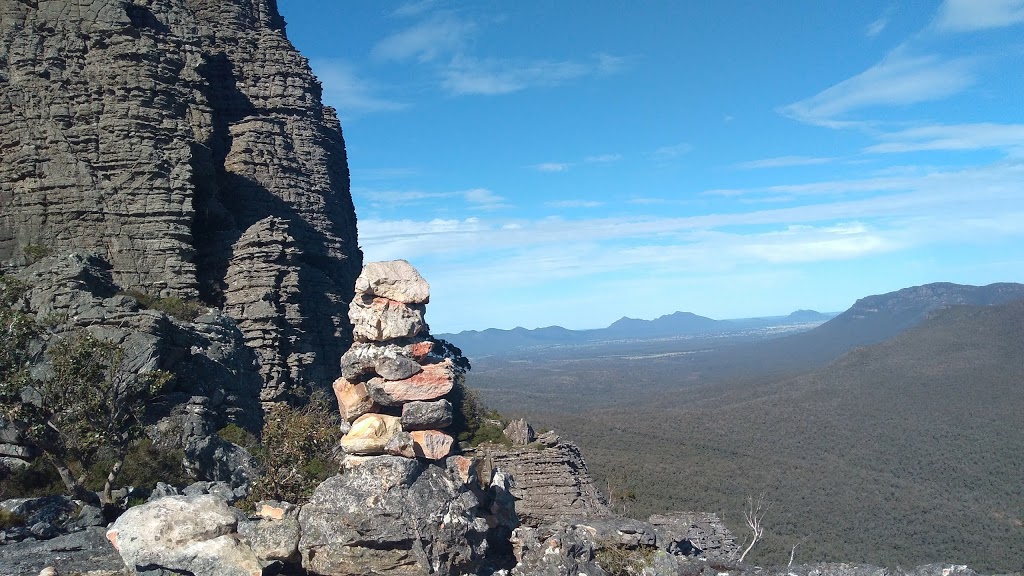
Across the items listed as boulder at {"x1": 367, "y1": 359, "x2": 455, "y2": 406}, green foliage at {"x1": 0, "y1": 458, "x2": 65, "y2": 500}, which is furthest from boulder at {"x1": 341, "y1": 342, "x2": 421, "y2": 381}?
green foliage at {"x1": 0, "y1": 458, "x2": 65, "y2": 500}

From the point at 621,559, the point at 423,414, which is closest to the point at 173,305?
the point at 423,414

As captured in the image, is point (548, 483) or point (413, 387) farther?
point (548, 483)

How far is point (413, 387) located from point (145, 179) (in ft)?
85.2

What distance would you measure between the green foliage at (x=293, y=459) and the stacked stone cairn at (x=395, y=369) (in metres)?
3.03

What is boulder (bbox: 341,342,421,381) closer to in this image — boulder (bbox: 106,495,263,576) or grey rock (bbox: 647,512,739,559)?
boulder (bbox: 106,495,263,576)

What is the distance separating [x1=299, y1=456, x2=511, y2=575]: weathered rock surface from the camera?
8602 mm

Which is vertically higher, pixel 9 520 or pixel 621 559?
pixel 9 520

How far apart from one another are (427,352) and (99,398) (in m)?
8.44

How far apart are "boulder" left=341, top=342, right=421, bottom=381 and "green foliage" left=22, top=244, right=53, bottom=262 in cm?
2467

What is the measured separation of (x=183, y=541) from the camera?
27.4 feet

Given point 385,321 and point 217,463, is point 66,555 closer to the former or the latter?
point 385,321

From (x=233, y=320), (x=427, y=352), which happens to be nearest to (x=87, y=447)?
(x=427, y=352)

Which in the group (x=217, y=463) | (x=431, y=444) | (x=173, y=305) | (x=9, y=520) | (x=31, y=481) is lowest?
(x=31, y=481)

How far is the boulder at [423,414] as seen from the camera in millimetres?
9703
